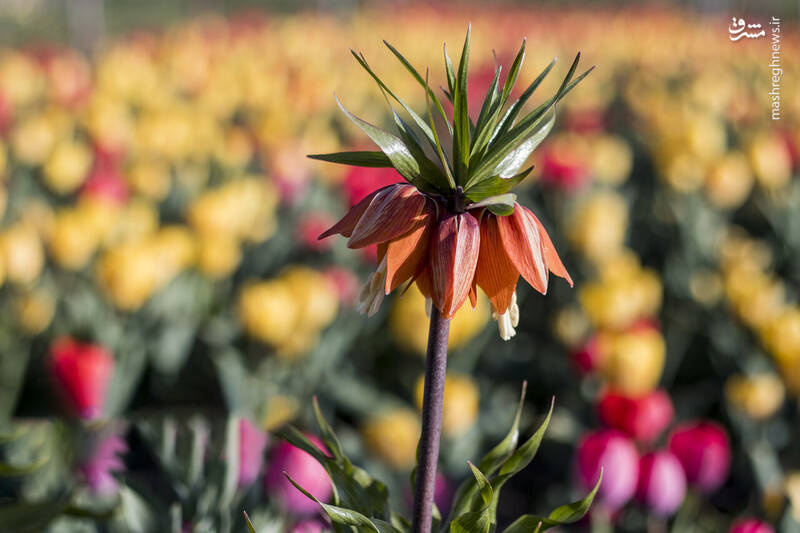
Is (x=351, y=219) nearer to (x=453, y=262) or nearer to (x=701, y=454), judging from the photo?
(x=453, y=262)

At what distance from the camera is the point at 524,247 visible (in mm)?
377

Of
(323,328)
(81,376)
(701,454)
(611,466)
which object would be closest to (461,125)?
(611,466)

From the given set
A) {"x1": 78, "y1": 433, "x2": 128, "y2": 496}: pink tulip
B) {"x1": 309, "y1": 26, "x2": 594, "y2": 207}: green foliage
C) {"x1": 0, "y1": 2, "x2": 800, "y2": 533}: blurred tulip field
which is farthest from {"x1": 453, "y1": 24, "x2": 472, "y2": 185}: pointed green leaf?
{"x1": 78, "y1": 433, "x2": 128, "y2": 496}: pink tulip

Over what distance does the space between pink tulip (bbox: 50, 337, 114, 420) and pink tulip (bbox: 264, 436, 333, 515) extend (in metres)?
0.50

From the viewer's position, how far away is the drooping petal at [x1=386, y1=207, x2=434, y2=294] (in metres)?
0.38

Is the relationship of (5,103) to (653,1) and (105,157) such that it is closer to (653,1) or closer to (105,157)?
(105,157)

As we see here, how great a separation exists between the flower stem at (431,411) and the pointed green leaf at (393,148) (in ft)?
0.22

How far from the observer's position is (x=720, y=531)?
923 mm

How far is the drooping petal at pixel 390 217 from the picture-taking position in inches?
14.7

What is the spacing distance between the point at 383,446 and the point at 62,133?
149cm

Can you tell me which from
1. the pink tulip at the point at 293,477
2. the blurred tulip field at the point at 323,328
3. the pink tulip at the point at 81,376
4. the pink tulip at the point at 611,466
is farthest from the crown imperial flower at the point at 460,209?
the pink tulip at the point at 81,376

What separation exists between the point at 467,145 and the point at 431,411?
5.0 inches

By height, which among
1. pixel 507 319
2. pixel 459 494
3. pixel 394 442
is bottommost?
pixel 394 442

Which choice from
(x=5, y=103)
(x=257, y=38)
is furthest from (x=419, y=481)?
(x=257, y=38)
